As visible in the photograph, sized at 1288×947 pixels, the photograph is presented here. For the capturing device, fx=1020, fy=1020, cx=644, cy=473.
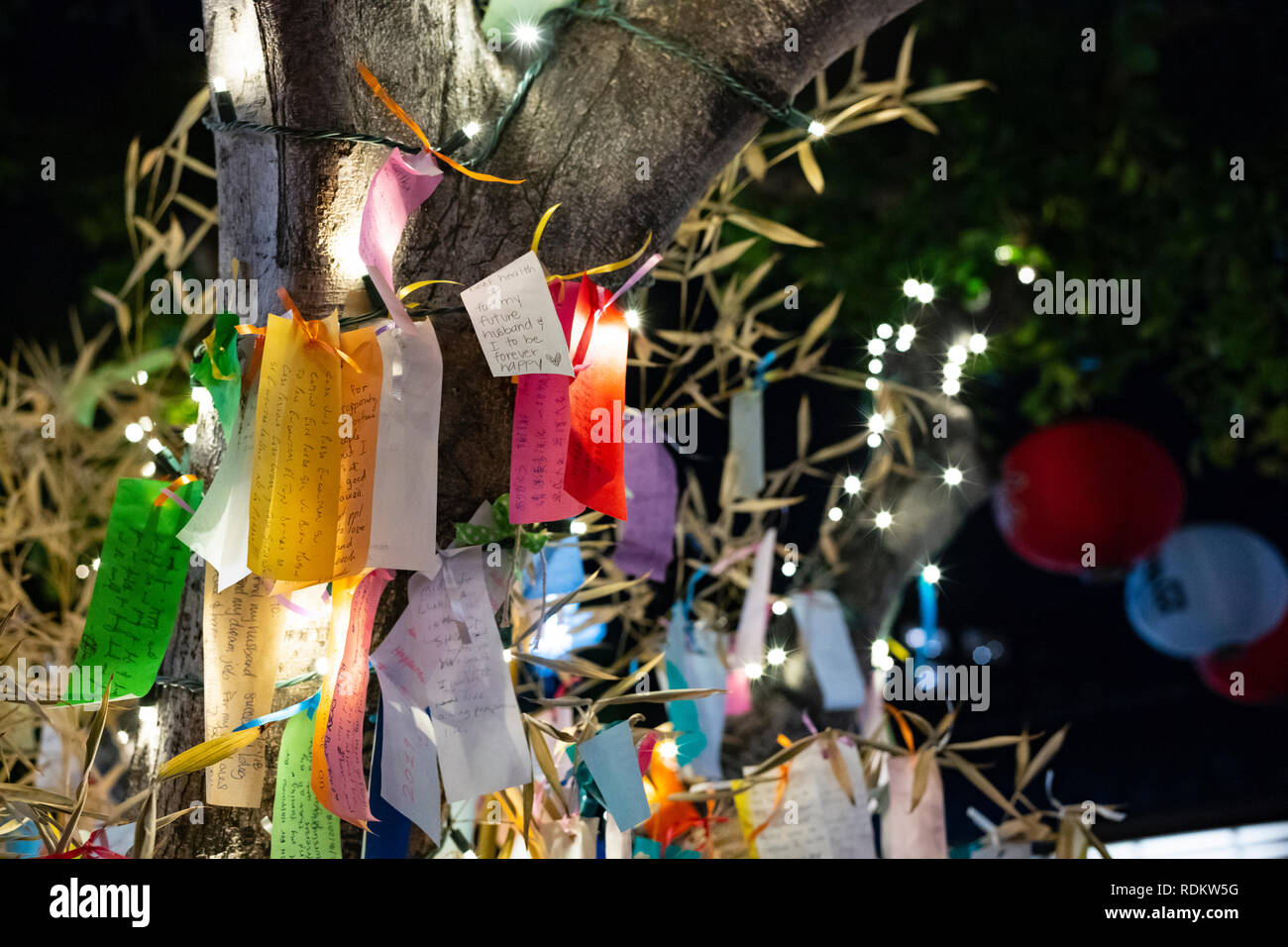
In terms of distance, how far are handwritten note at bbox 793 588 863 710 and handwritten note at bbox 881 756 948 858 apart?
0.24 metres

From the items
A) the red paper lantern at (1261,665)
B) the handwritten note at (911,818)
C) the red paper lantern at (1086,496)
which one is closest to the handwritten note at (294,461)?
the handwritten note at (911,818)

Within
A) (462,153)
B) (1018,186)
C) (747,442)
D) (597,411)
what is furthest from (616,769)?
(1018,186)

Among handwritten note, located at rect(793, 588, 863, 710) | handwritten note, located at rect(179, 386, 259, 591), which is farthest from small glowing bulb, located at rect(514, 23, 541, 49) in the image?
handwritten note, located at rect(793, 588, 863, 710)

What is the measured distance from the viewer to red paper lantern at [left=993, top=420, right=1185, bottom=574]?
8.77 feet

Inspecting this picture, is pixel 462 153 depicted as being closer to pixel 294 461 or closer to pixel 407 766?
pixel 294 461

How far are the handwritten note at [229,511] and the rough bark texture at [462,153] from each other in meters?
0.06

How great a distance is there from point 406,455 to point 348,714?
0.14 meters

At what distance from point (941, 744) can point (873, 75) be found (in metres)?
1.97

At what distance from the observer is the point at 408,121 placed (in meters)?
0.54

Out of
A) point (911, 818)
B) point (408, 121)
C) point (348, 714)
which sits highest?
point (408, 121)

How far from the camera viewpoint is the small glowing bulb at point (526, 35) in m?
0.62

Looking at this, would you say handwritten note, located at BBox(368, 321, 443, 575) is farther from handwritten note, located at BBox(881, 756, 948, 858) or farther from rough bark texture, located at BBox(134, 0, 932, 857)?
handwritten note, located at BBox(881, 756, 948, 858)
